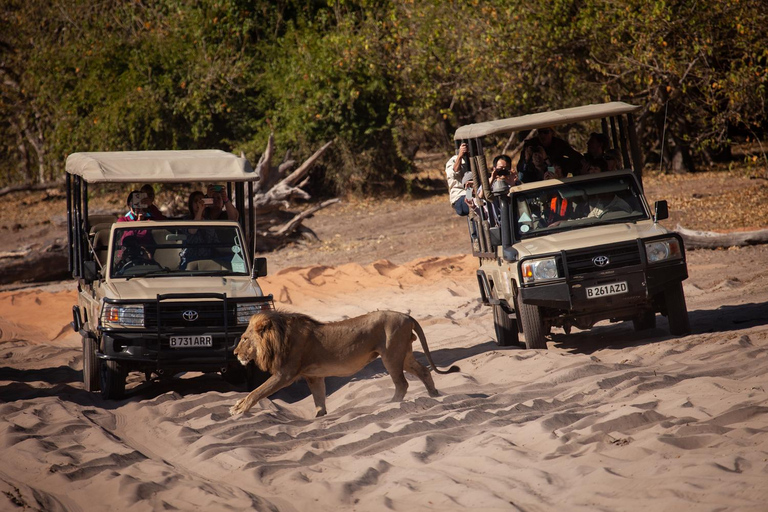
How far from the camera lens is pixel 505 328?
32.4ft

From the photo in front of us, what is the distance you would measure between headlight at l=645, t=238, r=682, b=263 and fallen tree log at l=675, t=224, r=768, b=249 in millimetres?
6040

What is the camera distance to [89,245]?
31.0 ft

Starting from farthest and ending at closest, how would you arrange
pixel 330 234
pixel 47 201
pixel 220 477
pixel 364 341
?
pixel 47 201
pixel 330 234
pixel 364 341
pixel 220 477

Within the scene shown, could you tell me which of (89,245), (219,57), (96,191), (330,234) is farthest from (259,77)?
(89,245)

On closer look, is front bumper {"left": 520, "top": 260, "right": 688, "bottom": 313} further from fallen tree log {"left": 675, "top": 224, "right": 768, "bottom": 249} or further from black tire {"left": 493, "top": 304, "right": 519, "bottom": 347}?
fallen tree log {"left": 675, "top": 224, "right": 768, "bottom": 249}

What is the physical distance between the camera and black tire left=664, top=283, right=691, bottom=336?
9047 millimetres

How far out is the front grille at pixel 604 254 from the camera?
8.76 m

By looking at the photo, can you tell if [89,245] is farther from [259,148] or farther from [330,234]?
[259,148]

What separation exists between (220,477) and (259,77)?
840 inches

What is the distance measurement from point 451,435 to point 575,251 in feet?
10.1

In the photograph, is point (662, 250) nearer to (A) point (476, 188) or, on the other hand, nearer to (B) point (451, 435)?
(A) point (476, 188)

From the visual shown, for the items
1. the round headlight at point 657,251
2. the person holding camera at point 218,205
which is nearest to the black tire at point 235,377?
the person holding camera at point 218,205

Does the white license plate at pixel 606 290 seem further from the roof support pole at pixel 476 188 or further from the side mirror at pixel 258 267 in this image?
the side mirror at pixel 258 267

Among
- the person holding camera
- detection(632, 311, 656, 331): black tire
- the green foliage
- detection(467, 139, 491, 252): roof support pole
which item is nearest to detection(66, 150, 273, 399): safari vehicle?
the person holding camera
